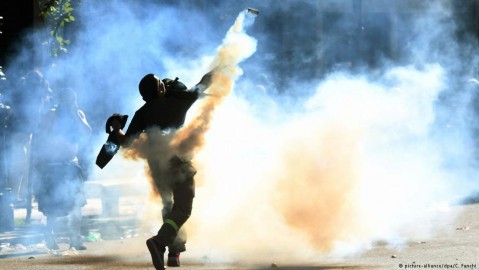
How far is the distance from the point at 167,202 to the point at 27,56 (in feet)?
25.8

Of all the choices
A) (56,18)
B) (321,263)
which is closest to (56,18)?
(56,18)

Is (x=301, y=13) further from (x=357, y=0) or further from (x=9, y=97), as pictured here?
(x=9, y=97)

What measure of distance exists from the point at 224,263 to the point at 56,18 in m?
6.77

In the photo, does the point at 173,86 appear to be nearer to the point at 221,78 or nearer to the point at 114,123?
the point at 221,78

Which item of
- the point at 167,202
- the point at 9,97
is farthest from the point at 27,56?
the point at 167,202

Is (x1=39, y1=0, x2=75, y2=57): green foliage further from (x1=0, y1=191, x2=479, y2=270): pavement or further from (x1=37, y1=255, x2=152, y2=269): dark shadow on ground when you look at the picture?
(x1=37, y1=255, x2=152, y2=269): dark shadow on ground

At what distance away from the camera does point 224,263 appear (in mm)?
9664

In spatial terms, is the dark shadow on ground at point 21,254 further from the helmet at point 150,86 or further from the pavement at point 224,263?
the helmet at point 150,86

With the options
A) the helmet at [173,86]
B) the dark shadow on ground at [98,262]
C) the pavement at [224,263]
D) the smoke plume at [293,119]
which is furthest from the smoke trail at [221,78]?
the dark shadow on ground at [98,262]

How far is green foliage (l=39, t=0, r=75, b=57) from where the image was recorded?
14969 millimetres

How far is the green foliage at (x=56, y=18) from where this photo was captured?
14969mm

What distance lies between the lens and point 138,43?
15.8m

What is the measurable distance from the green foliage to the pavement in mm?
2980

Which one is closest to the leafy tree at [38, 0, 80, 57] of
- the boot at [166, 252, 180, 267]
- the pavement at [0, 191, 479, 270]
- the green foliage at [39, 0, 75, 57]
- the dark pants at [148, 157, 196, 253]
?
the green foliage at [39, 0, 75, 57]
